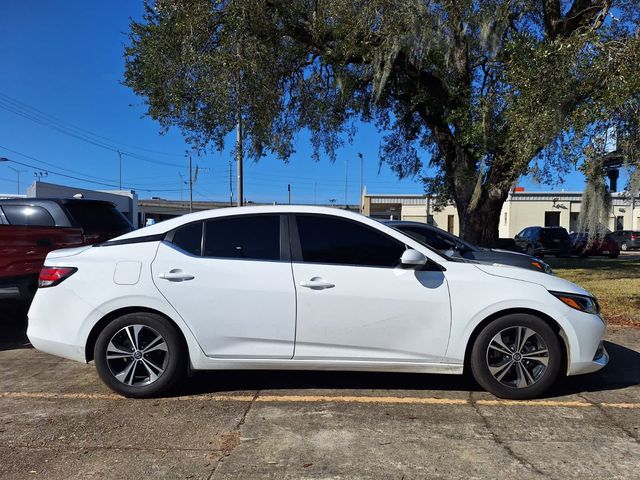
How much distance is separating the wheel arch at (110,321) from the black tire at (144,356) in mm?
27

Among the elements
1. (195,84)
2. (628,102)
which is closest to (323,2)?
(195,84)

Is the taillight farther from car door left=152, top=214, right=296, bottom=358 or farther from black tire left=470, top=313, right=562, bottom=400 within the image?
black tire left=470, top=313, right=562, bottom=400

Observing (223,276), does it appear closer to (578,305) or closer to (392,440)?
(392,440)

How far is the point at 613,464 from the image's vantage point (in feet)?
11.1

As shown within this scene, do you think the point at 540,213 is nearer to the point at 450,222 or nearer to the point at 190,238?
the point at 450,222

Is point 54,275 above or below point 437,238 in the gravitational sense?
below

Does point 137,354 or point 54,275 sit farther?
point 54,275

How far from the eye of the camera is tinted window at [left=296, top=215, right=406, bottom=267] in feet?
14.9

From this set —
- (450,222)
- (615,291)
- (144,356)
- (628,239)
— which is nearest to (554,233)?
(628,239)

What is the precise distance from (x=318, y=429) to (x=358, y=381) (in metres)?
1.14

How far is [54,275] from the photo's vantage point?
4.66 m

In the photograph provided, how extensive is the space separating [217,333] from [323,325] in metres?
0.90

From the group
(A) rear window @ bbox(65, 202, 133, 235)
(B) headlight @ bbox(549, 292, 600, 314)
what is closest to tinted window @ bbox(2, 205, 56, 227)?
(A) rear window @ bbox(65, 202, 133, 235)

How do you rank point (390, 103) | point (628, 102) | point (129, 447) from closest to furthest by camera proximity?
point (129, 447), point (628, 102), point (390, 103)
